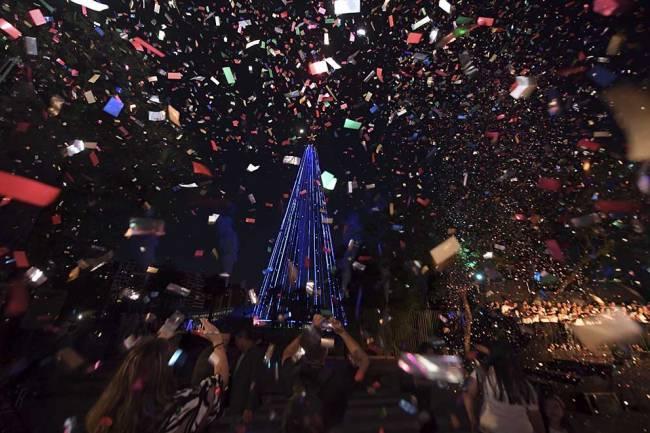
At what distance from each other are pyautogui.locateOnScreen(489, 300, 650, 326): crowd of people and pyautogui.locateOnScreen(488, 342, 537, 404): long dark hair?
1484cm

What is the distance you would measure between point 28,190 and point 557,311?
961 inches

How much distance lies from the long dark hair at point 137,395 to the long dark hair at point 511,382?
10.3ft

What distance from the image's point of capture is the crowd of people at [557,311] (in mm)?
16453

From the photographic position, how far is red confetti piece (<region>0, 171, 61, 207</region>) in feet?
27.1

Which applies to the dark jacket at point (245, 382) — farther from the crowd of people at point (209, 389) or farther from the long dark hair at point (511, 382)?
the long dark hair at point (511, 382)

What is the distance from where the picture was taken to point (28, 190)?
9641 millimetres

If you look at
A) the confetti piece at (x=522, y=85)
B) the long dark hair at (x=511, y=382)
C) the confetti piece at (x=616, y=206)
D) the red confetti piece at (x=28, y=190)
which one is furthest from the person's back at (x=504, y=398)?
the confetti piece at (x=616, y=206)

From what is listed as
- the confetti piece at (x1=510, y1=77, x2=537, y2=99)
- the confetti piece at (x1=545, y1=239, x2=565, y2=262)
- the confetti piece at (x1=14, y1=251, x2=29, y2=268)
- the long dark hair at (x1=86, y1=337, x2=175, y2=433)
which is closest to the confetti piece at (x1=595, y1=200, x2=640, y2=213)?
the confetti piece at (x1=545, y1=239, x2=565, y2=262)

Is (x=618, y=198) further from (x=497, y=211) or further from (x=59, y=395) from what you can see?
(x=59, y=395)

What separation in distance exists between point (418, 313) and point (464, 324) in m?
2.43

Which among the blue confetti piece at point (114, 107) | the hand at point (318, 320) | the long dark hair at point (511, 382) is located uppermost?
the blue confetti piece at point (114, 107)

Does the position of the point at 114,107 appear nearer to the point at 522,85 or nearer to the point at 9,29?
the point at 9,29

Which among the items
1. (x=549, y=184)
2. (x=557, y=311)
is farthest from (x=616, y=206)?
(x=557, y=311)

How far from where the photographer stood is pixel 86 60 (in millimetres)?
7789
